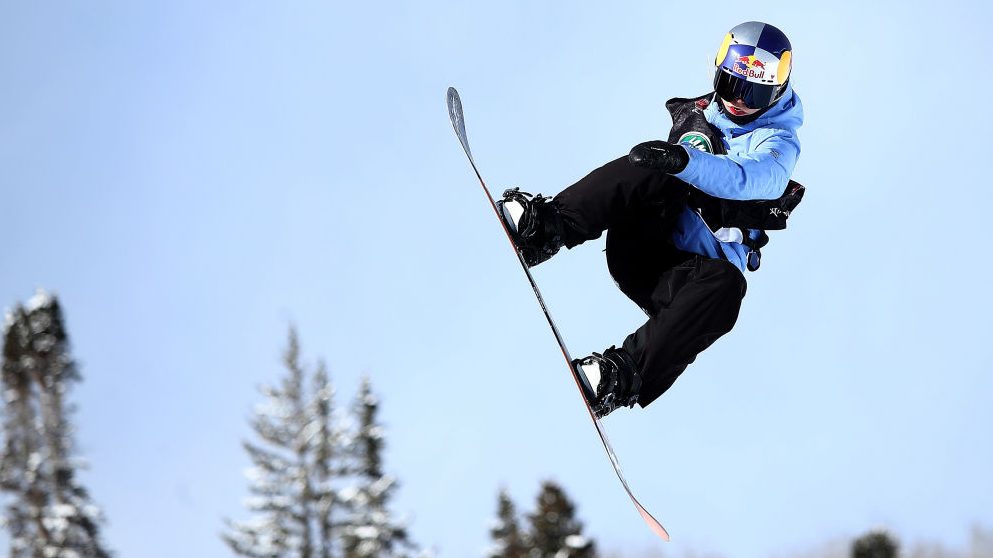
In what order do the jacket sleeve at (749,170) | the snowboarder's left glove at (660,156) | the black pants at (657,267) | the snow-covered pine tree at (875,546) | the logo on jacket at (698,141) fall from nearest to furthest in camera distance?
the snowboarder's left glove at (660,156) → the jacket sleeve at (749,170) → the black pants at (657,267) → the logo on jacket at (698,141) → the snow-covered pine tree at (875,546)

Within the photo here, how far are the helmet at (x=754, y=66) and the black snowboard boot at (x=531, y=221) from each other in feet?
3.80

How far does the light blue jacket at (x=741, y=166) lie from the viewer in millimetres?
6301

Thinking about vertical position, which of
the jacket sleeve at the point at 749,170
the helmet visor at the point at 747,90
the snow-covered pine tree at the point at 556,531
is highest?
the snow-covered pine tree at the point at 556,531

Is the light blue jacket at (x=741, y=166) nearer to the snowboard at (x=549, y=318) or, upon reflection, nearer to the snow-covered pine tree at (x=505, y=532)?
the snowboard at (x=549, y=318)

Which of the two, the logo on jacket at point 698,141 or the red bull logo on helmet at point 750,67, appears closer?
the red bull logo on helmet at point 750,67

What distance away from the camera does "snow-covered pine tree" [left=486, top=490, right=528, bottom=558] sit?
23531 mm

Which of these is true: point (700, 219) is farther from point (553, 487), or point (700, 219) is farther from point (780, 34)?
point (553, 487)

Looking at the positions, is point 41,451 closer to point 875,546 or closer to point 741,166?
point 875,546

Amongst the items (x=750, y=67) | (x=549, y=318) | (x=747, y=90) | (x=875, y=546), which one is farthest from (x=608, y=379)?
(x=875, y=546)

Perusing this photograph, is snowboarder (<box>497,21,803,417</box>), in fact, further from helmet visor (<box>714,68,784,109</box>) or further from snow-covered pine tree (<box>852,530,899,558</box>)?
snow-covered pine tree (<box>852,530,899,558</box>)

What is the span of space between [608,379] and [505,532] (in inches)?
688

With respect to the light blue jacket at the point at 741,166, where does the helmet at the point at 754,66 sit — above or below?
above

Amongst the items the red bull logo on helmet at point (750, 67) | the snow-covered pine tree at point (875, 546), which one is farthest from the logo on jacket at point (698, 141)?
the snow-covered pine tree at point (875, 546)

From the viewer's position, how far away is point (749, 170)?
6.42m
